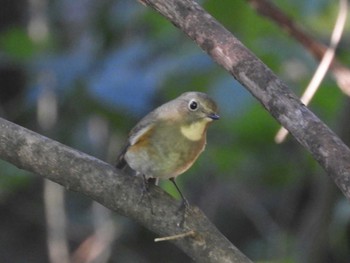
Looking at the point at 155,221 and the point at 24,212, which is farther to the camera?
the point at 24,212

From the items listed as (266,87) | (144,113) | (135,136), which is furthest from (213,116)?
(144,113)

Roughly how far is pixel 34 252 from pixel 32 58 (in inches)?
64.5

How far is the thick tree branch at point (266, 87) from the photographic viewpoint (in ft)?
7.69

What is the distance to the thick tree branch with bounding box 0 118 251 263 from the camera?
276 centimetres

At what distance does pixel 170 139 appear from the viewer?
3.44m

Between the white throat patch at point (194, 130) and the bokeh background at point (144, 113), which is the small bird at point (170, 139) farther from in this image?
the bokeh background at point (144, 113)

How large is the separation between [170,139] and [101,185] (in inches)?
27.3

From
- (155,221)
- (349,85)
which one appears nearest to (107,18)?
(349,85)

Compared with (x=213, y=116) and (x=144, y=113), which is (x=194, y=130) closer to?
(x=213, y=116)

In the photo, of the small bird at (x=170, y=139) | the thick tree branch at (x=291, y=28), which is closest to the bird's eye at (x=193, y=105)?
the small bird at (x=170, y=139)

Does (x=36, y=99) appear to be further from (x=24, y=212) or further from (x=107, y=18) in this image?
(x=24, y=212)

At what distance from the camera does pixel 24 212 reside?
605 centimetres

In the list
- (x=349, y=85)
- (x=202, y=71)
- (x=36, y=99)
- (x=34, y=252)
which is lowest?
(x=34, y=252)

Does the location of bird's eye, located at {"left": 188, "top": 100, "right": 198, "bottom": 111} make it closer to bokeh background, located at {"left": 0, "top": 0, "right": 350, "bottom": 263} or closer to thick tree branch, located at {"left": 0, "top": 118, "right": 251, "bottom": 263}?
bokeh background, located at {"left": 0, "top": 0, "right": 350, "bottom": 263}
